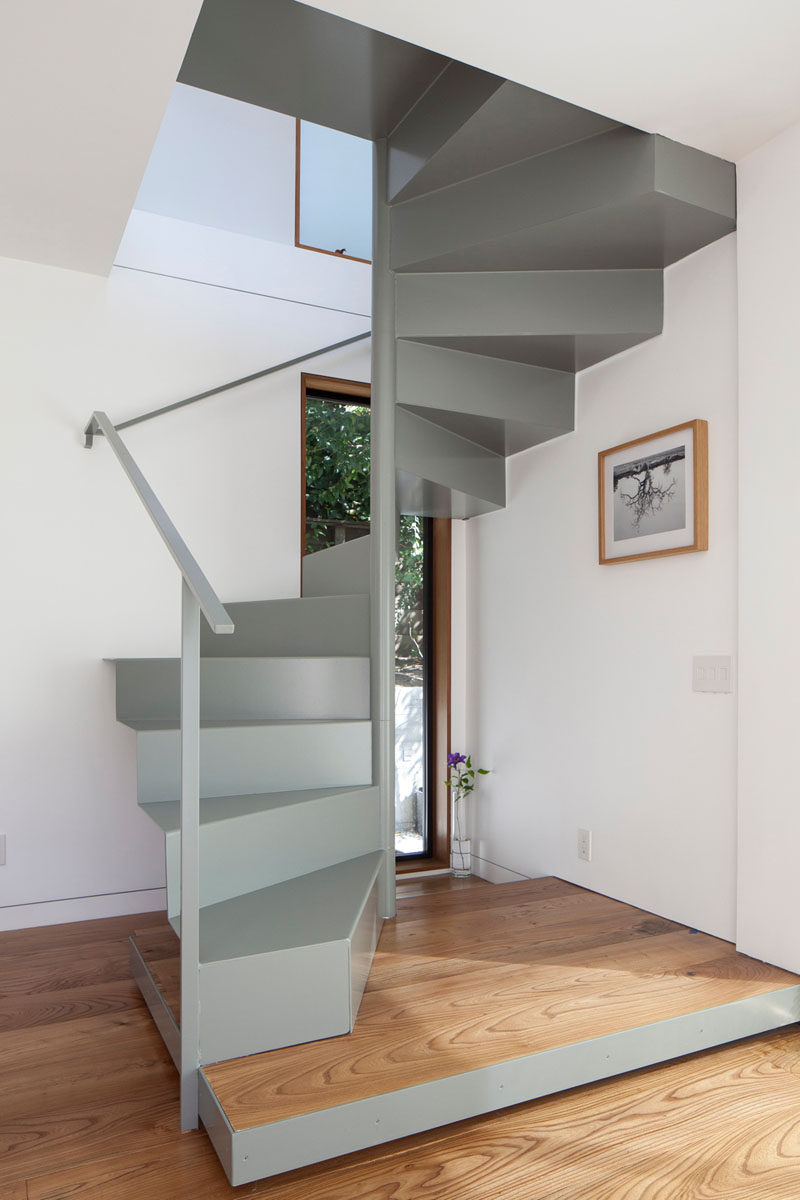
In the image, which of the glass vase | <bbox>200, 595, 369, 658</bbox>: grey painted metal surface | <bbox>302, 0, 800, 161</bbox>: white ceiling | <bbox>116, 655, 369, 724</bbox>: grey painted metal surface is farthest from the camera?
the glass vase

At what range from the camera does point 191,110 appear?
141 inches

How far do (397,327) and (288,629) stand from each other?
3.86ft

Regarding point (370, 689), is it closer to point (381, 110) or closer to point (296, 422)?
point (296, 422)

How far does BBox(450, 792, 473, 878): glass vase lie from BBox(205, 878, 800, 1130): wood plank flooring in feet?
2.68

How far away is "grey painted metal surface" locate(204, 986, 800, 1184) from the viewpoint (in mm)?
1500

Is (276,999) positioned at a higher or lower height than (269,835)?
lower

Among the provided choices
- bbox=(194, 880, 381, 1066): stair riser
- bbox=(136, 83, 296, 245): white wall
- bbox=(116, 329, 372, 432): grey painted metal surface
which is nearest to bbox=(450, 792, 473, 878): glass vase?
bbox=(194, 880, 381, 1066): stair riser

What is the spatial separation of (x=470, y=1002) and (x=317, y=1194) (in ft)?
1.92

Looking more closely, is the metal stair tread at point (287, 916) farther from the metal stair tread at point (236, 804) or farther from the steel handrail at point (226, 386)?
the steel handrail at point (226, 386)

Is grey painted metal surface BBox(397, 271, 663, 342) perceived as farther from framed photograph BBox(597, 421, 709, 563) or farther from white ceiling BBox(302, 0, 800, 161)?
white ceiling BBox(302, 0, 800, 161)

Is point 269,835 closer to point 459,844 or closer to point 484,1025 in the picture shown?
point 484,1025

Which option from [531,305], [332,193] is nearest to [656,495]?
[531,305]

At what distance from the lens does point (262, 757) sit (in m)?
2.47

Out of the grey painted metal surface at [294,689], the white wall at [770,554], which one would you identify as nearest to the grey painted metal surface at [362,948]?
the grey painted metal surface at [294,689]
